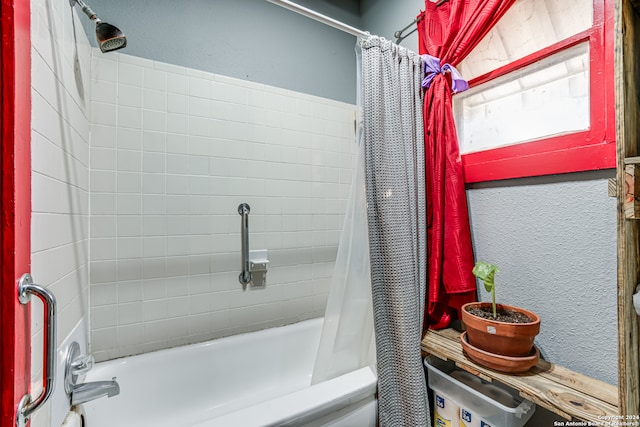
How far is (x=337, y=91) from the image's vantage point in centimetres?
205

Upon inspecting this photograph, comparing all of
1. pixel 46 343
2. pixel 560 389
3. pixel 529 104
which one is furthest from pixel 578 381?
pixel 46 343

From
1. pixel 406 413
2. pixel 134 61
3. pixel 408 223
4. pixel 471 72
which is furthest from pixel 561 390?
pixel 134 61

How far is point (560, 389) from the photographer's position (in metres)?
0.85

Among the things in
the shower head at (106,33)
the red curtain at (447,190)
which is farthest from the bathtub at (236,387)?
the shower head at (106,33)

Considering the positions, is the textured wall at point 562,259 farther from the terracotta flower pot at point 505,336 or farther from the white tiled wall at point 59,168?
the white tiled wall at point 59,168

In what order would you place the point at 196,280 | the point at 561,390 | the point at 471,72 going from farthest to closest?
the point at 196,280
the point at 471,72
the point at 561,390

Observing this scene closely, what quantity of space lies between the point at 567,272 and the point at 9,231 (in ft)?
4.98

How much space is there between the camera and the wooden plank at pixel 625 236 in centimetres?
61

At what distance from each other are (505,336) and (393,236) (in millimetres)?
476

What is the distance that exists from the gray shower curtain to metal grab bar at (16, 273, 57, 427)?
954 mm

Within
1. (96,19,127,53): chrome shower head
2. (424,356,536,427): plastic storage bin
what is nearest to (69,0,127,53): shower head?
(96,19,127,53): chrome shower head

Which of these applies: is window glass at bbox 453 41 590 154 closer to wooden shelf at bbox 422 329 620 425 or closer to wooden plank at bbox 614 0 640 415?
wooden plank at bbox 614 0 640 415

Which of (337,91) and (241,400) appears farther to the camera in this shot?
(337,91)

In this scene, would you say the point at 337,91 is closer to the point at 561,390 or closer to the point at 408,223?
the point at 408,223
